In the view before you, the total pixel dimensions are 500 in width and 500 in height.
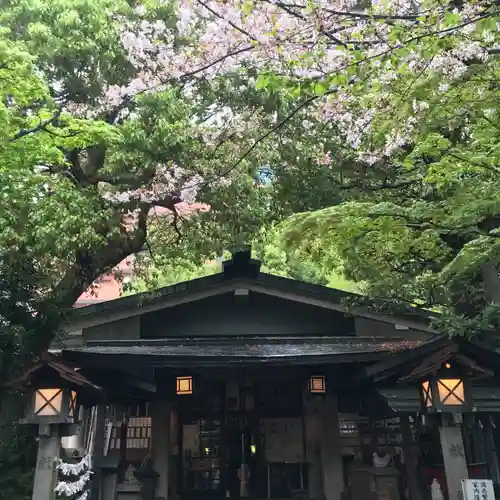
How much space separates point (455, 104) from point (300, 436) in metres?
7.53

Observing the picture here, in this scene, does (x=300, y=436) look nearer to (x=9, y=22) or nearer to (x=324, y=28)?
(x=324, y=28)

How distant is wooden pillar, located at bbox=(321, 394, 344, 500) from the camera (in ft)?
36.0

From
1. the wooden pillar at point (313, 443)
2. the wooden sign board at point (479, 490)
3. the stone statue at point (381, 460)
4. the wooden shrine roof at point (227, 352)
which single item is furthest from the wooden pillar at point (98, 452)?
the wooden sign board at point (479, 490)

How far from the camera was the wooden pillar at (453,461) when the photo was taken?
728 cm

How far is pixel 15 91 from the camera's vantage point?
863cm

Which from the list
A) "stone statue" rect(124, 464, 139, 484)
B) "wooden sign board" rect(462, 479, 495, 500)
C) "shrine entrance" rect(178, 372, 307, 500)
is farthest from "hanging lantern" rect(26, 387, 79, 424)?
"wooden sign board" rect(462, 479, 495, 500)

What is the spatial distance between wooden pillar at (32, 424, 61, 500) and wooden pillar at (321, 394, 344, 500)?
5.58 m

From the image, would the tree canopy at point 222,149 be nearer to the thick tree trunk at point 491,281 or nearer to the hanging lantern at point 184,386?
the thick tree trunk at point 491,281

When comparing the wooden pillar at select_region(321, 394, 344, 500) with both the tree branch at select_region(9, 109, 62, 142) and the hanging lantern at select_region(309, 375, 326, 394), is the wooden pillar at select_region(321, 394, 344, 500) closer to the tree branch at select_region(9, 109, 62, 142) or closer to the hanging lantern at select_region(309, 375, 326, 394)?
the hanging lantern at select_region(309, 375, 326, 394)

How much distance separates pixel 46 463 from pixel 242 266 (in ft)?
19.2

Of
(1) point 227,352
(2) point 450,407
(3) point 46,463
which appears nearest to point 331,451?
(1) point 227,352

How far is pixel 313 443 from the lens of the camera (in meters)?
11.7

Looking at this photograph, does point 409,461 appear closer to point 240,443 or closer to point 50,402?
point 240,443

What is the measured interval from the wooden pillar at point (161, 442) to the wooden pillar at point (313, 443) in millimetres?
2917
